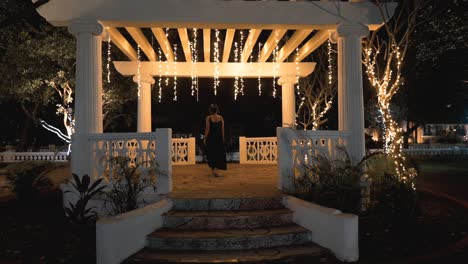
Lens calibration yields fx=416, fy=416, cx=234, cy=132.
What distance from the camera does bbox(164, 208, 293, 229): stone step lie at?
5.84m

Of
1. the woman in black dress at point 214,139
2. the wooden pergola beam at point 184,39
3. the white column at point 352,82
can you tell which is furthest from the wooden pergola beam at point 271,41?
the woman in black dress at point 214,139

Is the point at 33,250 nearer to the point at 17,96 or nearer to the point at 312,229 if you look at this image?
the point at 312,229

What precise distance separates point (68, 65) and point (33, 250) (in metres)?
11.1

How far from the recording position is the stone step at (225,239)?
5.37 meters

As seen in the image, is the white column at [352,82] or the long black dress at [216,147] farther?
the long black dress at [216,147]

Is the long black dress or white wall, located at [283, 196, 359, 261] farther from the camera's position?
the long black dress

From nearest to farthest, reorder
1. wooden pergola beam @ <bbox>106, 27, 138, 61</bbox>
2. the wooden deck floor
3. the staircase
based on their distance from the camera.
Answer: the staircase, the wooden deck floor, wooden pergola beam @ <bbox>106, 27, 138, 61</bbox>

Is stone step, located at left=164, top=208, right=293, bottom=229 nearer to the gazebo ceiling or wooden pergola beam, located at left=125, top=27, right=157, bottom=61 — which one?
the gazebo ceiling

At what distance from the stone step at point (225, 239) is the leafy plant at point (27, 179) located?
3945mm

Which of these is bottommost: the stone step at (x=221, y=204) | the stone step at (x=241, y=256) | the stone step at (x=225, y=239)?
the stone step at (x=241, y=256)

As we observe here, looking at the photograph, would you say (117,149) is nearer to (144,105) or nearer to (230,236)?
(230,236)

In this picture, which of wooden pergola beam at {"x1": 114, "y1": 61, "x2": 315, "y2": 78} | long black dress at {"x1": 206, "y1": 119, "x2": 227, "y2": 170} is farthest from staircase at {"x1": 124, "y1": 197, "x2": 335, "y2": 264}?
wooden pergola beam at {"x1": 114, "y1": 61, "x2": 315, "y2": 78}

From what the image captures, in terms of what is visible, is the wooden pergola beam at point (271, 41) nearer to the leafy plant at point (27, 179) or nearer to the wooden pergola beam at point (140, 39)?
the wooden pergola beam at point (140, 39)

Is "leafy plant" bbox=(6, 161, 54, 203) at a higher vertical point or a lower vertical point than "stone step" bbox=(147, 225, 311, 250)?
higher
